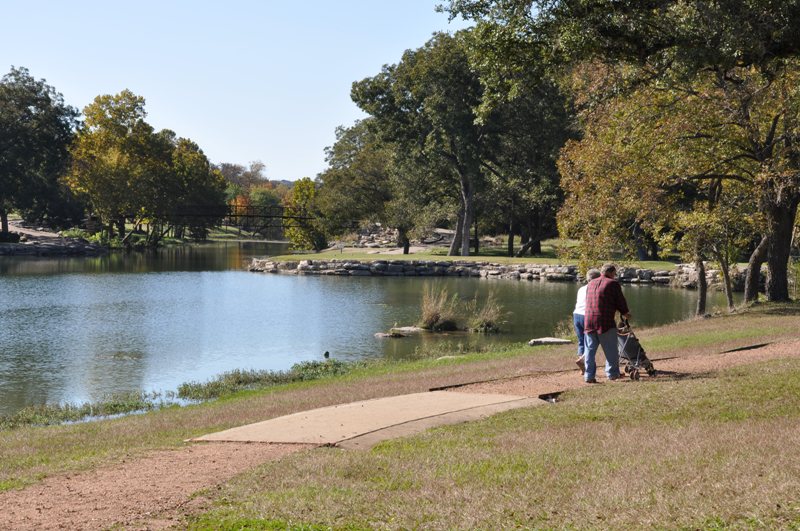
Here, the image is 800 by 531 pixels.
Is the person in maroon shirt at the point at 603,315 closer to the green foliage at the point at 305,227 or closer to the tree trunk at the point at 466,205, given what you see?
the tree trunk at the point at 466,205

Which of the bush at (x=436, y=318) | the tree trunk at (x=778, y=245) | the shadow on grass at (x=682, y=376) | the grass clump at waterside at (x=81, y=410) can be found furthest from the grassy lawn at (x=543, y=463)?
the bush at (x=436, y=318)

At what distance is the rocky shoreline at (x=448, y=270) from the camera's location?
55000 mm

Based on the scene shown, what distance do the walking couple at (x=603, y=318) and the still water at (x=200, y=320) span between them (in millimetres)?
11167

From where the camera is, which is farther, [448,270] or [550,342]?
[448,270]

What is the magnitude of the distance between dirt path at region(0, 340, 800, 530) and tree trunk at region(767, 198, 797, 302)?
20.9 m

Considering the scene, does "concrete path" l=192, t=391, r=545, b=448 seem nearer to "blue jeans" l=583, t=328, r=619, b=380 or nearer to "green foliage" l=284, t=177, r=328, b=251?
"blue jeans" l=583, t=328, r=619, b=380

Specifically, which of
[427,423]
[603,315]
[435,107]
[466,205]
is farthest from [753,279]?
[466,205]

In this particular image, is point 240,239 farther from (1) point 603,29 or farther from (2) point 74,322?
(1) point 603,29

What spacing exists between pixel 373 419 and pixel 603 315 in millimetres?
4574

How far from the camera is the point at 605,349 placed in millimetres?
14234

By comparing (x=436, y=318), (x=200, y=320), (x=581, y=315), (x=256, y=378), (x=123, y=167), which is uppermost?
(x=123, y=167)

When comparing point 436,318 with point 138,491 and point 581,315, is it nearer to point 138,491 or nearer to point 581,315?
point 581,315

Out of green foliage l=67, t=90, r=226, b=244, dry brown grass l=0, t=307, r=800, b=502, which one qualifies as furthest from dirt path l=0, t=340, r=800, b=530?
green foliage l=67, t=90, r=226, b=244

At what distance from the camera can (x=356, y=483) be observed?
323 inches
